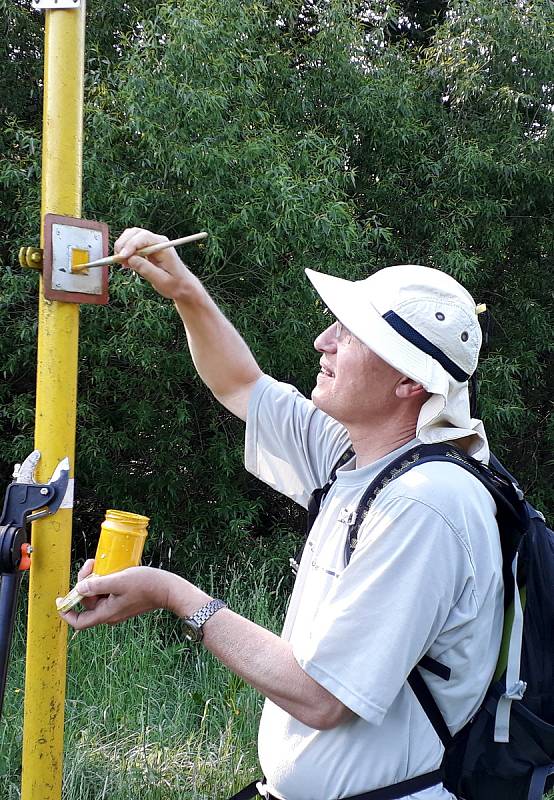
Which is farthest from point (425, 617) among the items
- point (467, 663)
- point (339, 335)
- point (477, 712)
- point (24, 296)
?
point (24, 296)

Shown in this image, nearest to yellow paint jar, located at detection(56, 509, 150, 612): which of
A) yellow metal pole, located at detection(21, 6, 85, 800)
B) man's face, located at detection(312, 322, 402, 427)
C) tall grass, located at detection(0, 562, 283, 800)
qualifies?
yellow metal pole, located at detection(21, 6, 85, 800)

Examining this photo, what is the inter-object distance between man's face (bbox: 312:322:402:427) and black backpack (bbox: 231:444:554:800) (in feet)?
0.53

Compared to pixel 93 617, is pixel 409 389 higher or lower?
higher

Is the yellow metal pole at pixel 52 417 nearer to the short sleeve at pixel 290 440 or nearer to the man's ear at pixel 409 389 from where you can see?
the short sleeve at pixel 290 440

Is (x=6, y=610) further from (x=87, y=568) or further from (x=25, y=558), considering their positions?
(x=87, y=568)

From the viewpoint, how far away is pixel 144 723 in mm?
3529

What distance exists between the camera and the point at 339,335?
186 centimetres

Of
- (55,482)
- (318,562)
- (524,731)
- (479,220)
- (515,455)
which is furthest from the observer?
(515,455)

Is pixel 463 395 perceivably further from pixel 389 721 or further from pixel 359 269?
pixel 359 269

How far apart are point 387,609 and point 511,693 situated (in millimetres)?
318

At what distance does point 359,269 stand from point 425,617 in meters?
5.44

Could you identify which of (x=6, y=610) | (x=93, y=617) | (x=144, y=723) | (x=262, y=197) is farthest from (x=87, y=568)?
(x=262, y=197)

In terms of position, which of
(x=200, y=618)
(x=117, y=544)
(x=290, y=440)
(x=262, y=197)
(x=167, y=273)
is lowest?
(x=200, y=618)

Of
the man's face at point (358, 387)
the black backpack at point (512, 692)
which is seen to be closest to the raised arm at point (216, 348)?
the man's face at point (358, 387)
